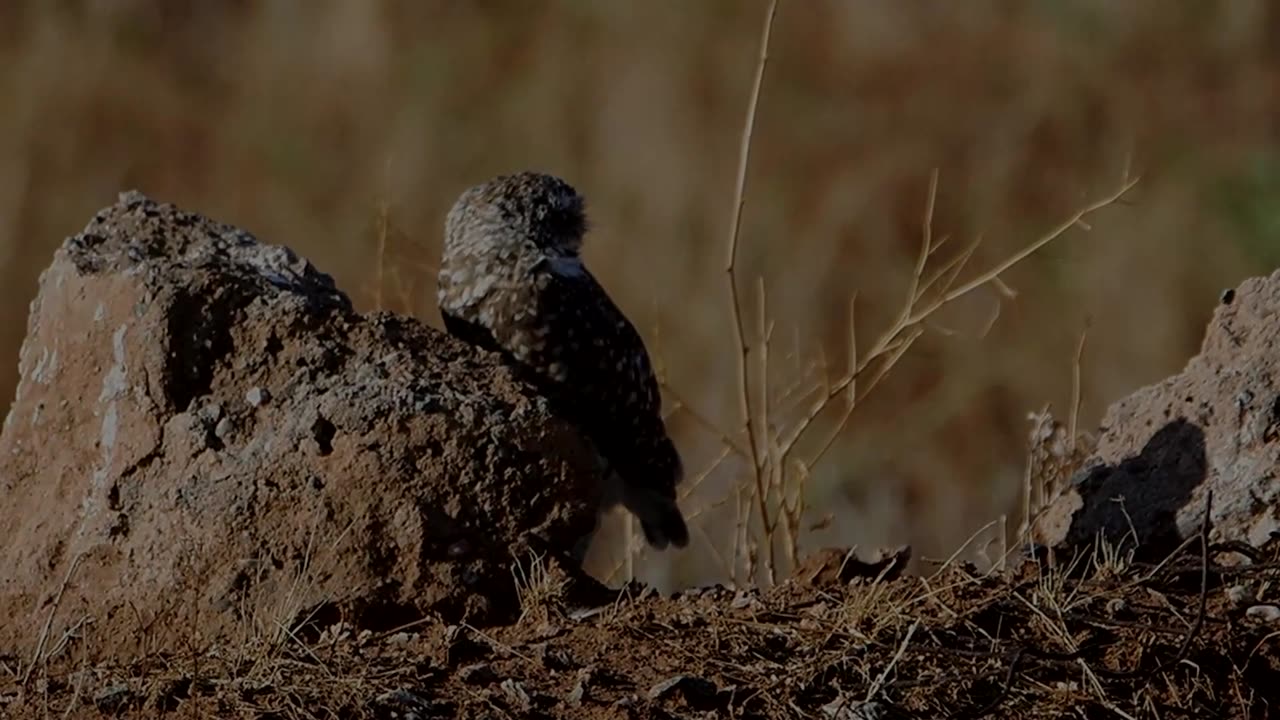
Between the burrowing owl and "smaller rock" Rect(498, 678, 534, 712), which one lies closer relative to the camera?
"smaller rock" Rect(498, 678, 534, 712)

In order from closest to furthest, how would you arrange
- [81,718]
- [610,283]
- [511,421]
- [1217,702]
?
1. [81,718]
2. [1217,702]
3. [511,421]
4. [610,283]

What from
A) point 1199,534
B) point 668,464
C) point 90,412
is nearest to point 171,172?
point 668,464

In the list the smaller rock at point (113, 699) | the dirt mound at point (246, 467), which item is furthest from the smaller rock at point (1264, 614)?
the smaller rock at point (113, 699)

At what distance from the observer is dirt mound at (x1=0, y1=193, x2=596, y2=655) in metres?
4.65

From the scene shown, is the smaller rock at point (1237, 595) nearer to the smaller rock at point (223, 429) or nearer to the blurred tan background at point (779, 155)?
the smaller rock at point (223, 429)

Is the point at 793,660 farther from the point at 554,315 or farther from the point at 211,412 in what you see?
the point at 554,315

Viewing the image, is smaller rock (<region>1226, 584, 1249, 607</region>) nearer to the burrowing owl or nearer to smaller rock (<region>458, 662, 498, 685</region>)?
smaller rock (<region>458, 662, 498, 685</region>)

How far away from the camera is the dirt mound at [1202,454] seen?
16.6 ft

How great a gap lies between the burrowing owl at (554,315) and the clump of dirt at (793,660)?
1069 millimetres

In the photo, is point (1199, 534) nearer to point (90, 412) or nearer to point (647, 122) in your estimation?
point (90, 412)

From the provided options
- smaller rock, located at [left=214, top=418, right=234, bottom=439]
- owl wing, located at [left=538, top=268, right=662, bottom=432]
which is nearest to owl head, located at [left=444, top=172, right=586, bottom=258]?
owl wing, located at [left=538, top=268, right=662, bottom=432]

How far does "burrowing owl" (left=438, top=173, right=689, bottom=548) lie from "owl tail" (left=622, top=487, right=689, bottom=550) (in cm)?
6

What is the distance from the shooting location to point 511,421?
4875mm

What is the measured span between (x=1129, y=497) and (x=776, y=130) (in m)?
8.26
